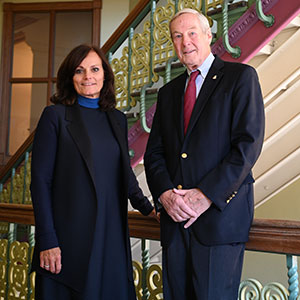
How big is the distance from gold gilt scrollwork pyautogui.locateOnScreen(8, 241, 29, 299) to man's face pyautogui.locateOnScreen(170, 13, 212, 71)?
1640 mm

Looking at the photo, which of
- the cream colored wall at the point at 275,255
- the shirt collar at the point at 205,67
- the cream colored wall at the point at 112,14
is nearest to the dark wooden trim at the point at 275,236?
the shirt collar at the point at 205,67

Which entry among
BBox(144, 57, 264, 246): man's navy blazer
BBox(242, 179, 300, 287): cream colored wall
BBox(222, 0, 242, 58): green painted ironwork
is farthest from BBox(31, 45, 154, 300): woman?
BBox(242, 179, 300, 287): cream colored wall

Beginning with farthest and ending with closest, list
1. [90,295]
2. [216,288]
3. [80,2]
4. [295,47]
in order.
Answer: [80,2], [295,47], [90,295], [216,288]

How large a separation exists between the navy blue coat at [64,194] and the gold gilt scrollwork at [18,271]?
881 mm

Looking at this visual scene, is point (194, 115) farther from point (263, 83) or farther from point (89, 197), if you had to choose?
point (263, 83)

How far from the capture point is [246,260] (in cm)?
561

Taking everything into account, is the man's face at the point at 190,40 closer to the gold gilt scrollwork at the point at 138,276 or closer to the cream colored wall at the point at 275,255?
the gold gilt scrollwork at the point at 138,276

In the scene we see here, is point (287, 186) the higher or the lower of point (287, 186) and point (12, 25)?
the lower

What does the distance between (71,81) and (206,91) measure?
699 millimetres

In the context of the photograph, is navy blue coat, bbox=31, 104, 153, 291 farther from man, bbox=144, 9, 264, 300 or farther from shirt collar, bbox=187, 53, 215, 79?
shirt collar, bbox=187, 53, 215, 79

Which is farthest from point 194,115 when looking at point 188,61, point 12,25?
point 12,25

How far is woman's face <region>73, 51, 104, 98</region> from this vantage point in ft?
6.40

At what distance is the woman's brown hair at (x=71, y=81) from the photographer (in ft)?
6.38

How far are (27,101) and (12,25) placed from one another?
126 centimetres
